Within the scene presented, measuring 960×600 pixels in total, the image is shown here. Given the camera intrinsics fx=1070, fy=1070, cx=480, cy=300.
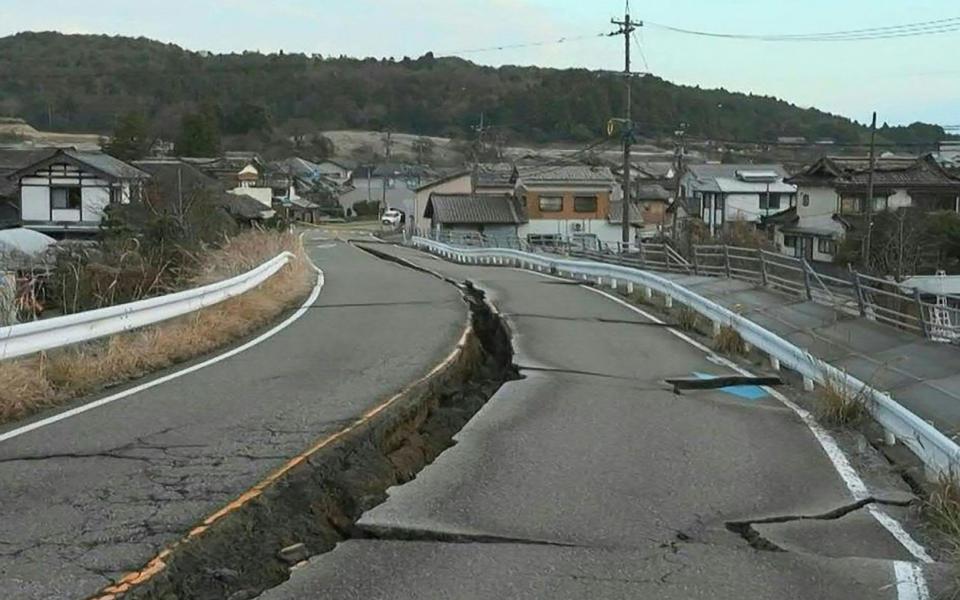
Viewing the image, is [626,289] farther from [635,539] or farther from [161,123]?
[161,123]

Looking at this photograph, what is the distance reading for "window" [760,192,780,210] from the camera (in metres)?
83.1

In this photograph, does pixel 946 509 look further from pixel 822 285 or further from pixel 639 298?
pixel 639 298

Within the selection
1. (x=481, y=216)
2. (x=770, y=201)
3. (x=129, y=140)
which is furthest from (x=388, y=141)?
(x=770, y=201)

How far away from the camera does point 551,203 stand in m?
75.8

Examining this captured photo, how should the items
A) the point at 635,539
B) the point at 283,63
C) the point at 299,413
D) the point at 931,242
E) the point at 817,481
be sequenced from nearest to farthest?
the point at 635,539, the point at 817,481, the point at 299,413, the point at 931,242, the point at 283,63

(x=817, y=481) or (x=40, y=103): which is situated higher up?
(x=40, y=103)

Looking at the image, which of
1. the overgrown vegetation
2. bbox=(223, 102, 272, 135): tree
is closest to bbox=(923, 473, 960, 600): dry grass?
the overgrown vegetation

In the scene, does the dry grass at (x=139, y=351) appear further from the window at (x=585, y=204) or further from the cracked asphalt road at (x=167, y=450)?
the window at (x=585, y=204)

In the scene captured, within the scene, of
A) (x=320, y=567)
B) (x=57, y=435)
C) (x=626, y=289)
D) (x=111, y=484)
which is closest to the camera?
(x=320, y=567)

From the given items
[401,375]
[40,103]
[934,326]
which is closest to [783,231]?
[934,326]

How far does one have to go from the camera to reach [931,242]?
42.8 meters

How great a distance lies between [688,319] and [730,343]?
3224 mm

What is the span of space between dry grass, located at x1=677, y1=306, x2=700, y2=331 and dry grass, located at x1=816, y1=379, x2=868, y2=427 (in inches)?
300

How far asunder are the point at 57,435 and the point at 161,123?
348 ft
